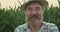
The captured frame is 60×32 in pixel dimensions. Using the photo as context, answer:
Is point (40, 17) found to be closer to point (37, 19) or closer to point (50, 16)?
point (37, 19)

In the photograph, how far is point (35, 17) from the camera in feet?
12.2

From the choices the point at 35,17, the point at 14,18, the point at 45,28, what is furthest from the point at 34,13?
the point at 14,18

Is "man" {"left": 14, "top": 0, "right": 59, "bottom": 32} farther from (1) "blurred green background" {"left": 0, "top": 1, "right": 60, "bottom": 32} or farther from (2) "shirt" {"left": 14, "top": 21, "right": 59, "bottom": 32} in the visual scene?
(1) "blurred green background" {"left": 0, "top": 1, "right": 60, "bottom": 32}

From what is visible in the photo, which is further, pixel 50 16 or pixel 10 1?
pixel 10 1

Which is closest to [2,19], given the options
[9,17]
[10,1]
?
[9,17]

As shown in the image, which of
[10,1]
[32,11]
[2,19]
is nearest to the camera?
[32,11]

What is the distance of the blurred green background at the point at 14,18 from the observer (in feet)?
17.3

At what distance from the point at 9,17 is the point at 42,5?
197 centimetres

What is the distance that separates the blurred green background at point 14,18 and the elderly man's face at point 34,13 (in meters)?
1.54

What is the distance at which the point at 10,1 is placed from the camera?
23.4ft

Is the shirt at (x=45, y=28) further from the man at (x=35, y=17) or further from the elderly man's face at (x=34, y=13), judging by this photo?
the elderly man's face at (x=34, y=13)

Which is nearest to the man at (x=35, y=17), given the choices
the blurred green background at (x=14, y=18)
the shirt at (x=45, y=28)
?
the shirt at (x=45, y=28)

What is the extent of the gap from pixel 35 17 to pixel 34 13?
67mm

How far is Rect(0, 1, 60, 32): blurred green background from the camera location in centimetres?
527
